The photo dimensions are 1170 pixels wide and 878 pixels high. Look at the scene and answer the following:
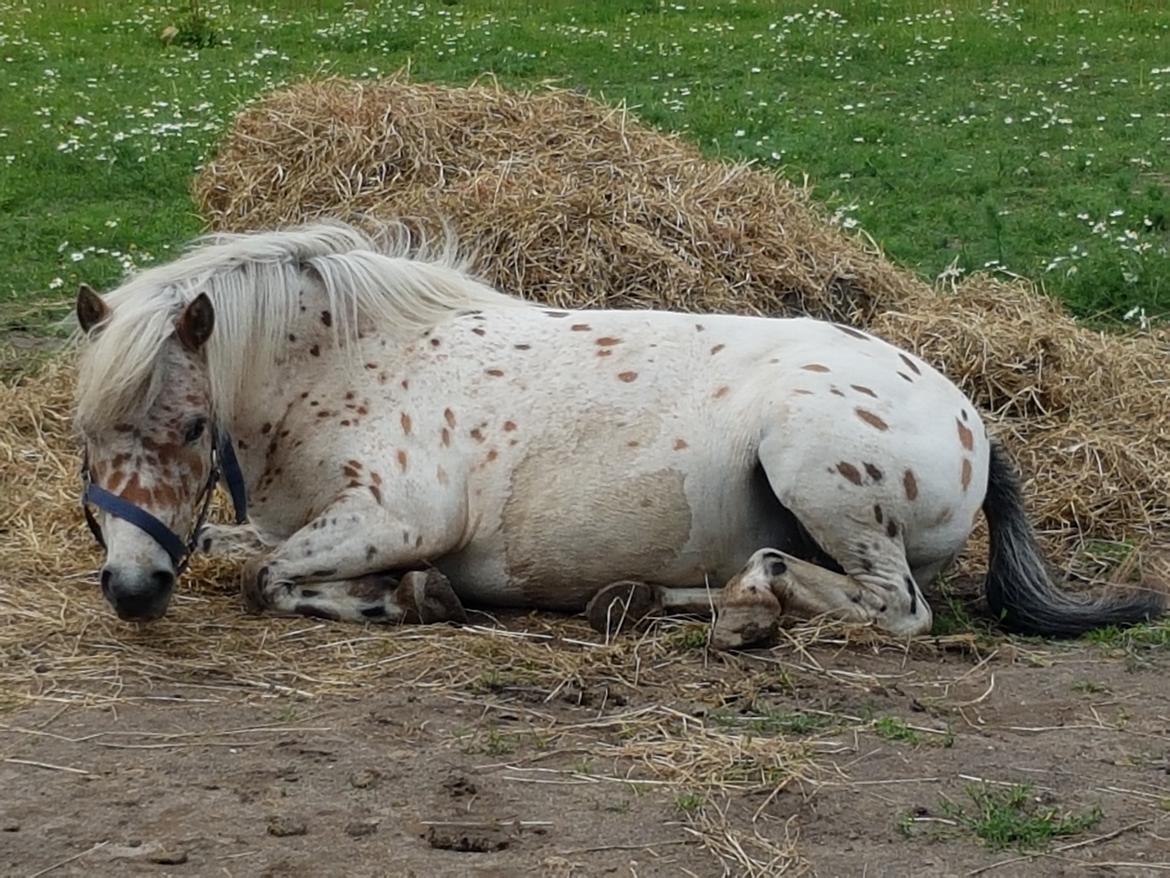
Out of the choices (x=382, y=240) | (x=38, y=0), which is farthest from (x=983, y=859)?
(x=38, y=0)

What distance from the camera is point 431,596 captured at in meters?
5.21

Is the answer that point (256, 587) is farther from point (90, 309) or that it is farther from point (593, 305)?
point (593, 305)

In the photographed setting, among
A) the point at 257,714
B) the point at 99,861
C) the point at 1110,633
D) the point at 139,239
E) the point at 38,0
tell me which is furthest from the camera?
the point at 38,0

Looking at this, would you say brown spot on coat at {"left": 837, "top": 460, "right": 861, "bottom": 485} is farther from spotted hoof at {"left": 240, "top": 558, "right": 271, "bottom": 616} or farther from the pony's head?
the pony's head

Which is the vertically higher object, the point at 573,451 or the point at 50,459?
the point at 573,451

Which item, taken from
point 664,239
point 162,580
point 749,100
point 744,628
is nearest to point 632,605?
point 744,628

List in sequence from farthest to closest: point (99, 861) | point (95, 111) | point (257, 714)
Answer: point (95, 111)
point (257, 714)
point (99, 861)

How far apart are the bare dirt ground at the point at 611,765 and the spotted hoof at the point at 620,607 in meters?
0.15

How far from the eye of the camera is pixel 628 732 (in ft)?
14.1

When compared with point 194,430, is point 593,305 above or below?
below

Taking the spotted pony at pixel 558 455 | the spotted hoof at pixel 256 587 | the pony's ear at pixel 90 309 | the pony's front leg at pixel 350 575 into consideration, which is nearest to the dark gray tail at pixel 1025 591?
the spotted pony at pixel 558 455

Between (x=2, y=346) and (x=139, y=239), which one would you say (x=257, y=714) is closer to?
(x=2, y=346)

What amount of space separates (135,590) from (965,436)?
8.42ft

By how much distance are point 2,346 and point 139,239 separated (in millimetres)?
1951
